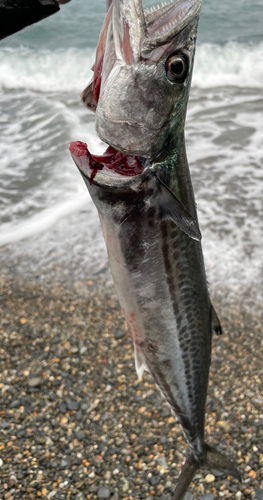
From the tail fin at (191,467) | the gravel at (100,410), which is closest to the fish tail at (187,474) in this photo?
the tail fin at (191,467)

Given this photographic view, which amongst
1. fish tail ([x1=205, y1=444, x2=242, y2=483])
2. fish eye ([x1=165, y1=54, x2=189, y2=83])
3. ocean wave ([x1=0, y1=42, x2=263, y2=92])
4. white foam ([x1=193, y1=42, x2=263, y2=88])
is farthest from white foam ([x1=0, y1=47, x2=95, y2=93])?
fish eye ([x1=165, y1=54, x2=189, y2=83])

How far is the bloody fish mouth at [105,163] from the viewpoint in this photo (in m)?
2.10

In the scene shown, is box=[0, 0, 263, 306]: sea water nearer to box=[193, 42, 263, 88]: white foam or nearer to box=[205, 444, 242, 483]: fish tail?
box=[193, 42, 263, 88]: white foam

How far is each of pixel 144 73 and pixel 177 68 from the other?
0.14m

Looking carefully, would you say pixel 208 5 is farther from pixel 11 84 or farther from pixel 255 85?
pixel 11 84

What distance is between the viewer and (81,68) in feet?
52.1

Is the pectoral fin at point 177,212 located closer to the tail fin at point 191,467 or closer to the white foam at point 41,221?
the tail fin at point 191,467

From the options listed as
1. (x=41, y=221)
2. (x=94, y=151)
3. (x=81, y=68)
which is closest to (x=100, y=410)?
(x=41, y=221)

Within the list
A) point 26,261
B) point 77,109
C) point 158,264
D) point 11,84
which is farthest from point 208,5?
point 158,264

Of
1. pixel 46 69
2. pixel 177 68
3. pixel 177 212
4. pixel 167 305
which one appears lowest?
pixel 46 69

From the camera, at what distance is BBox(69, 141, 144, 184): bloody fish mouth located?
2100 millimetres

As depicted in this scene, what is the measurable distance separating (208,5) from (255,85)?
876cm

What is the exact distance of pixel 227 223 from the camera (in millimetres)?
6406

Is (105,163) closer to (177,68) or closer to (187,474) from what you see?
(177,68)
